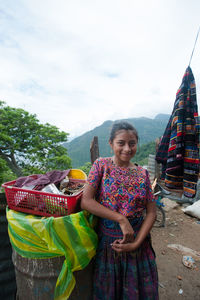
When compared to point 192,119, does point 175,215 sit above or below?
below

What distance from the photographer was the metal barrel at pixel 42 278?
1102mm

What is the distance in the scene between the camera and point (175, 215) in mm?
4586

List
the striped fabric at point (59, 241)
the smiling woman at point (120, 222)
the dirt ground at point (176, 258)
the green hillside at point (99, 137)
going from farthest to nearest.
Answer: the green hillside at point (99, 137), the dirt ground at point (176, 258), the smiling woman at point (120, 222), the striped fabric at point (59, 241)

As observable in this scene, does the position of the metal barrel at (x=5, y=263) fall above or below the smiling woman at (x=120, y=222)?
below

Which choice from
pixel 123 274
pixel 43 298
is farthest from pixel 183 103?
pixel 43 298

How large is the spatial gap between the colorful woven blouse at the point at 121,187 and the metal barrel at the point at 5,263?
1.11 meters

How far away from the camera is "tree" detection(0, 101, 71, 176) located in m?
6.78

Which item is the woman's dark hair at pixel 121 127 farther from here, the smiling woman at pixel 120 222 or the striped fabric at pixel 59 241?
the striped fabric at pixel 59 241

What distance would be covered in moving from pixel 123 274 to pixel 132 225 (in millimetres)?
357

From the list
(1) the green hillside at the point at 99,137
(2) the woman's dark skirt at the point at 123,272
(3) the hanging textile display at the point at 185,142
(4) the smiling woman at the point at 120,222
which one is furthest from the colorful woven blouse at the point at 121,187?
(1) the green hillside at the point at 99,137

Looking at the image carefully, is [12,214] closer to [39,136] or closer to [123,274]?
[123,274]

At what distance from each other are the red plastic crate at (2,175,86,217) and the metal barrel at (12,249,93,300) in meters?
0.30

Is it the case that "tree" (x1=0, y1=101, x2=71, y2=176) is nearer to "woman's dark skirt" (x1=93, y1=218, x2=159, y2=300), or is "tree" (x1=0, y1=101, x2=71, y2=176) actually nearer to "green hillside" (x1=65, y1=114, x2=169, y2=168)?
"woman's dark skirt" (x1=93, y1=218, x2=159, y2=300)

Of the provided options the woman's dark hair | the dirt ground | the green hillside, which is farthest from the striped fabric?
the green hillside
